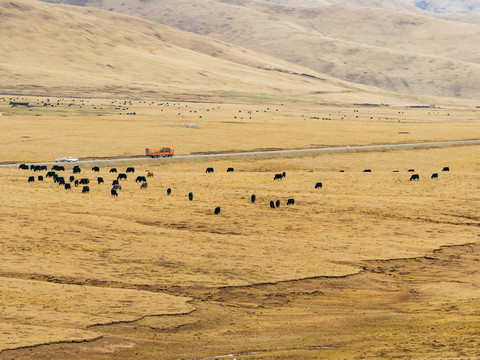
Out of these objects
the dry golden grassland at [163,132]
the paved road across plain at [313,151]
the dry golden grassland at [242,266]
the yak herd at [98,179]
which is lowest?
the dry golden grassland at [242,266]

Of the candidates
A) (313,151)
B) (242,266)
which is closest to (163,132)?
(313,151)

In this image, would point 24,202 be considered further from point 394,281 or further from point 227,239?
point 394,281

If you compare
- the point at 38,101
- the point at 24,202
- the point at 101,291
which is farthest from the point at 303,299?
the point at 38,101

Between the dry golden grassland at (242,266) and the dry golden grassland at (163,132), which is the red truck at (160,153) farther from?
the dry golden grassland at (242,266)

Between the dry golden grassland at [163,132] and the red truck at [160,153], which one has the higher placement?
the dry golden grassland at [163,132]

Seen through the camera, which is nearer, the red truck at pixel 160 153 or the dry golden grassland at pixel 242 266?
the dry golden grassland at pixel 242 266

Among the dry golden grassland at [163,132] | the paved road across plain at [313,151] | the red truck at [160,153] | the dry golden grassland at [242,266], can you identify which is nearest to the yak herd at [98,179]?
the dry golden grassland at [242,266]

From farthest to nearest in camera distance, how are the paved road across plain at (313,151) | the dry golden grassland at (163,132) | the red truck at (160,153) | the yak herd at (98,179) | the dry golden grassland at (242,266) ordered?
the dry golden grassland at (163,132) < the red truck at (160,153) < the paved road across plain at (313,151) < the yak herd at (98,179) < the dry golden grassland at (242,266)

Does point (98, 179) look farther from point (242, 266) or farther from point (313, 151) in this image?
point (313, 151)
